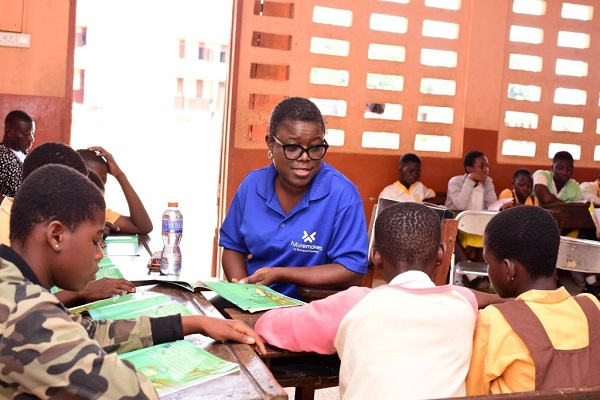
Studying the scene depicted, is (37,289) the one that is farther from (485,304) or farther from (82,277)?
(485,304)

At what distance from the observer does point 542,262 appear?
2.04 meters

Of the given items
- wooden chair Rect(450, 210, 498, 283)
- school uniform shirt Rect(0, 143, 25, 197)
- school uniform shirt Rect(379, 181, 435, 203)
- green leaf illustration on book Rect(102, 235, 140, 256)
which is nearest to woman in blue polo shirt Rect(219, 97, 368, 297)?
green leaf illustration on book Rect(102, 235, 140, 256)

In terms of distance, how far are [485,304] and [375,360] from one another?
553 millimetres

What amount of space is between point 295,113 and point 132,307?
105cm

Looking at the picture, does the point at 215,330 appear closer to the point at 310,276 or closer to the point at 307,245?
the point at 310,276

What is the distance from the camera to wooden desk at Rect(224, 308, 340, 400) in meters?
1.90

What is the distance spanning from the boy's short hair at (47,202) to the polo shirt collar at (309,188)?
138 centimetres

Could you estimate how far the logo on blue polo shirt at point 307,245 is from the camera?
277cm

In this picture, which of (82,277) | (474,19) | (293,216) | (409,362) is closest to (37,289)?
(82,277)

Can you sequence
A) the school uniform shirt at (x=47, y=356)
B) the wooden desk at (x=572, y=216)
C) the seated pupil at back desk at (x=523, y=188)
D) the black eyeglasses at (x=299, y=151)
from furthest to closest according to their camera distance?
the seated pupil at back desk at (x=523, y=188) → the wooden desk at (x=572, y=216) → the black eyeglasses at (x=299, y=151) → the school uniform shirt at (x=47, y=356)

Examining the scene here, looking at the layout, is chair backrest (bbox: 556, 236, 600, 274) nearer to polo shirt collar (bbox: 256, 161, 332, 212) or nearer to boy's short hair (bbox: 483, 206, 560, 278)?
polo shirt collar (bbox: 256, 161, 332, 212)

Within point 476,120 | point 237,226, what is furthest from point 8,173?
point 476,120

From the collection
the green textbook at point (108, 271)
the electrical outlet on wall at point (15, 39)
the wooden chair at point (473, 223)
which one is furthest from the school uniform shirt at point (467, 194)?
the green textbook at point (108, 271)

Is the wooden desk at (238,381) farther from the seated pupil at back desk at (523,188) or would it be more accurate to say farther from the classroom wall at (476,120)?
the seated pupil at back desk at (523,188)
